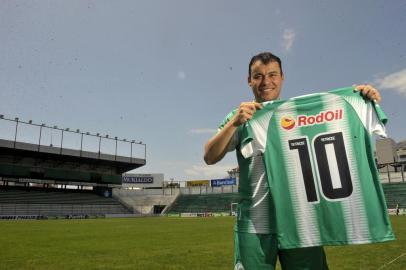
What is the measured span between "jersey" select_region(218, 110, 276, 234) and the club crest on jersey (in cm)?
47

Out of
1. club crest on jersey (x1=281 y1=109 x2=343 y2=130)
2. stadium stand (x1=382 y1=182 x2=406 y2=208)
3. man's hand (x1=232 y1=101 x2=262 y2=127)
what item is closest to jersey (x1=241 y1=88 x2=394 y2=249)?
club crest on jersey (x1=281 y1=109 x2=343 y2=130)

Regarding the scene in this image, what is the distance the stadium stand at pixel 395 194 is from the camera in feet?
185

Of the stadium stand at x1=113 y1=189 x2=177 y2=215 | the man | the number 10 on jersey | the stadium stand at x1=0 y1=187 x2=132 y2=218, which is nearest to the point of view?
the man

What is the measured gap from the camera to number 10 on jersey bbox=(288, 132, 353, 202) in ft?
9.89

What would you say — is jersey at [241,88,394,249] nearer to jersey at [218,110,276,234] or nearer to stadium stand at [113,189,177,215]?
jersey at [218,110,276,234]

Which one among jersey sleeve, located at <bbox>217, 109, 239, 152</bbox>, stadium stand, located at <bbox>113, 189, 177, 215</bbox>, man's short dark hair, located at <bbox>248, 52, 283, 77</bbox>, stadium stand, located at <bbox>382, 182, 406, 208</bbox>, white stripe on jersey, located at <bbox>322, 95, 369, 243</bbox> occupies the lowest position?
white stripe on jersey, located at <bbox>322, 95, 369, 243</bbox>

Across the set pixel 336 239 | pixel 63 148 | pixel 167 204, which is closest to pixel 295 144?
pixel 336 239

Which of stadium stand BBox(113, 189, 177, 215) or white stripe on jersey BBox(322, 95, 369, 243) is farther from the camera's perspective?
stadium stand BBox(113, 189, 177, 215)

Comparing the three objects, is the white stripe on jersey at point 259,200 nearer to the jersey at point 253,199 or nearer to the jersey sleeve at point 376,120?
the jersey at point 253,199

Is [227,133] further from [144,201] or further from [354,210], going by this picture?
[144,201]

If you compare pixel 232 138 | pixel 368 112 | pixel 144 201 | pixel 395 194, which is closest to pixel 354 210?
pixel 368 112

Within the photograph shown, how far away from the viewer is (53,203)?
65.6 metres

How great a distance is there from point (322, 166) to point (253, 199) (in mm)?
708

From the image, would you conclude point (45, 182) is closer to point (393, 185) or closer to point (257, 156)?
point (393, 185)
